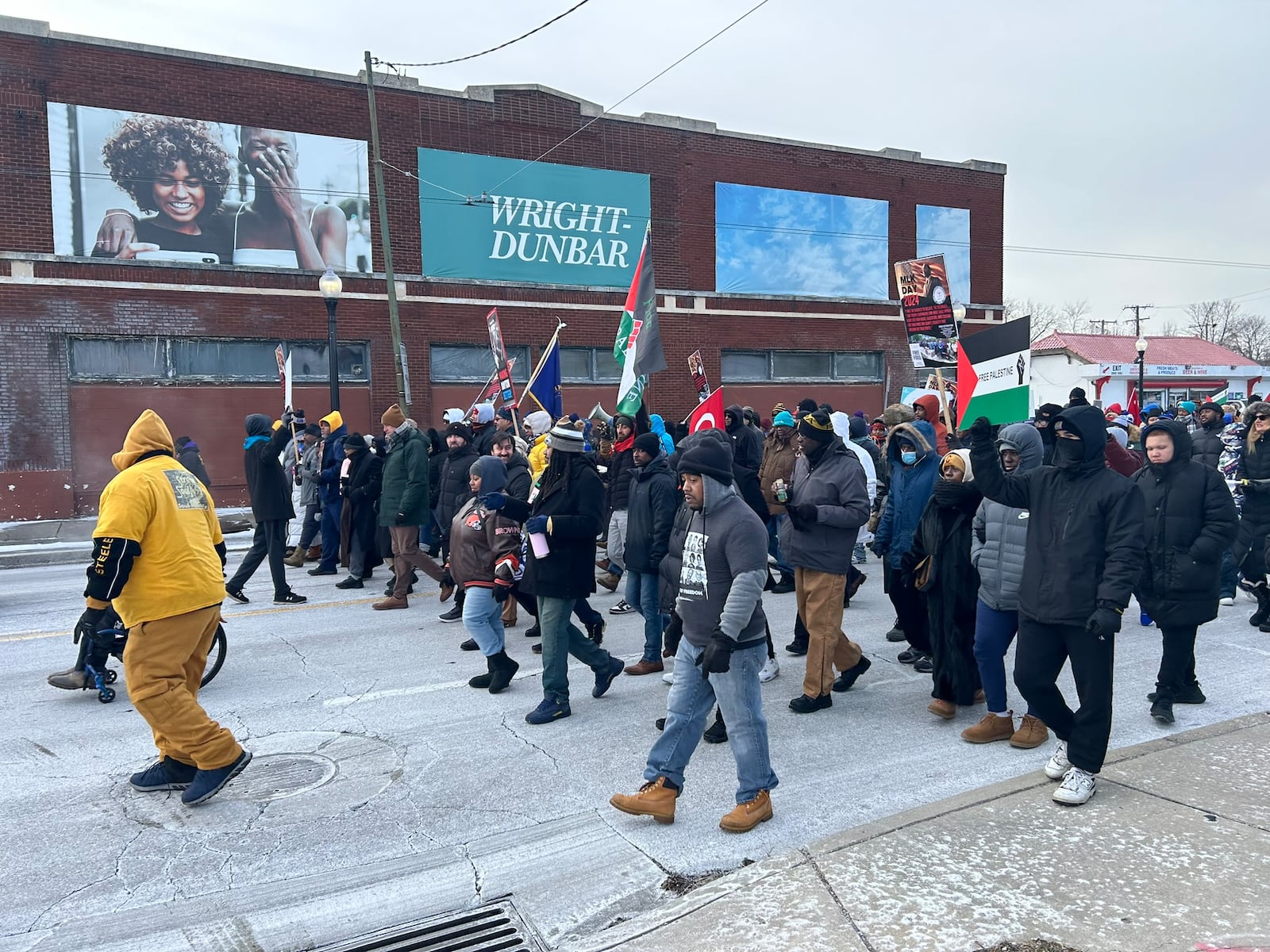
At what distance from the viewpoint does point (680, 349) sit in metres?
25.7

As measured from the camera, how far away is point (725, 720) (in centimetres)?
441

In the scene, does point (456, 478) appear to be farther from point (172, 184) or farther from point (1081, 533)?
point (172, 184)

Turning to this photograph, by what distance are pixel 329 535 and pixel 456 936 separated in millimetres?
9135

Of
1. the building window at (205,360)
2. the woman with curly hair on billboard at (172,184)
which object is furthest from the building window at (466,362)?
the woman with curly hair on billboard at (172,184)

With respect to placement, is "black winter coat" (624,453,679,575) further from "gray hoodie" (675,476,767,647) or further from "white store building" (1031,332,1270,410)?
"white store building" (1031,332,1270,410)

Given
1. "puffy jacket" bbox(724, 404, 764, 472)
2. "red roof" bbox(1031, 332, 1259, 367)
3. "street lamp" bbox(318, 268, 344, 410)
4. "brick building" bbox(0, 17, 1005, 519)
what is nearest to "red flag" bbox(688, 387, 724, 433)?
"puffy jacket" bbox(724, 404, 764, 472)

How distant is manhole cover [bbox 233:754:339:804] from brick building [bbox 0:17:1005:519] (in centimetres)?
1647

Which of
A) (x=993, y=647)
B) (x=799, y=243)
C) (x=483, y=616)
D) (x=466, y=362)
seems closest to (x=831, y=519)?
(x=993, y=647)

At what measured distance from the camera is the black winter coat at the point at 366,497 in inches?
426

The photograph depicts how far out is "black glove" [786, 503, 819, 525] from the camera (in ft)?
19.6

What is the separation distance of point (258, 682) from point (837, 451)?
4.63m

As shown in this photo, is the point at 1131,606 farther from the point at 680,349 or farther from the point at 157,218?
the point at 157,218

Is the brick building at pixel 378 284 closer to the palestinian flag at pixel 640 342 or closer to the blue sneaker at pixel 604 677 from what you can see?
the palestinian flag at pixel 640 342

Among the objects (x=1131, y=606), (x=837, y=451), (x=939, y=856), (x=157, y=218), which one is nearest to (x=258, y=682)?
(x=837, y=451)
